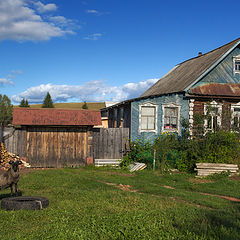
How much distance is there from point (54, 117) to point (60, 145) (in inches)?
63.2

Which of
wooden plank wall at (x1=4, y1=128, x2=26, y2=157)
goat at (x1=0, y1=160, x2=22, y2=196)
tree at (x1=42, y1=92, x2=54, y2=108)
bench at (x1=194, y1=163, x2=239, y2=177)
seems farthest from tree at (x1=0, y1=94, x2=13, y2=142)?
goat at (x1=0, y1=160, x2=22, y2=196)

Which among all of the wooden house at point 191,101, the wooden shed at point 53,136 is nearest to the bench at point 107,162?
the wooden shed at point 53,136

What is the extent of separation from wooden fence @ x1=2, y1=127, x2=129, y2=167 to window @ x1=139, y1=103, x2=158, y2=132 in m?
2.49

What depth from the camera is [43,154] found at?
15.3 metres

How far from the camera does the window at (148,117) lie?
695 inches

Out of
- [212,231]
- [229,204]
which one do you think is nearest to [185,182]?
[229,204]

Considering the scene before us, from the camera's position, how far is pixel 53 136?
15.4 metres

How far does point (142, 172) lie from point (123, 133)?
3.31m

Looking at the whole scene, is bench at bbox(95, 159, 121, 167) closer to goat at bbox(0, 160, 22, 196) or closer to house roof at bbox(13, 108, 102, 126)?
house roof at bbox(13, 108, 102, 126)

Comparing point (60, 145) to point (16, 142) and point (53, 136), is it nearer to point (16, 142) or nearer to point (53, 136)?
point (53, 136)

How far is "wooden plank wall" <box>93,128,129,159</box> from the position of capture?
1605 centimetres

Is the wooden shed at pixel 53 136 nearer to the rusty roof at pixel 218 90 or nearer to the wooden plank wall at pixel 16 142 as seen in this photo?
the wooden plank wall at pixel 16 142

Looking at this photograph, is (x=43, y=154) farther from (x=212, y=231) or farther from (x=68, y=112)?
(x=212, y=231)

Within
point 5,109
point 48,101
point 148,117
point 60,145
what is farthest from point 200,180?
point 48,101
